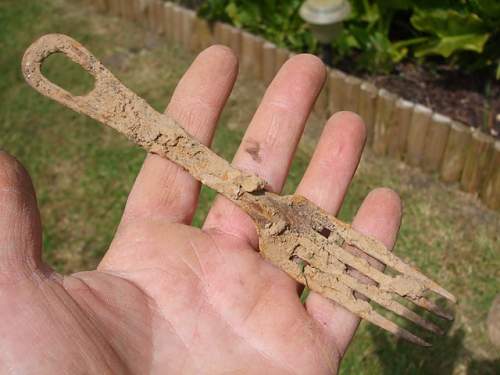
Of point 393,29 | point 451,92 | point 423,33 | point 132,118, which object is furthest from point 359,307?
point 393,29

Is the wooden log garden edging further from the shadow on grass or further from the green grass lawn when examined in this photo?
the shadow on grass

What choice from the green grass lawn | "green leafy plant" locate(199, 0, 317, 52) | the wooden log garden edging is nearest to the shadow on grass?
the green grass lawn

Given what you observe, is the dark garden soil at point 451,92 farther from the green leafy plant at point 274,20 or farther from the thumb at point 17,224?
the thumb at point 17,224

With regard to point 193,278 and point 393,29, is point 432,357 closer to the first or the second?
point 193,278

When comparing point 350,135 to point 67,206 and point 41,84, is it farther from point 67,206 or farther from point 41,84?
point 67,206

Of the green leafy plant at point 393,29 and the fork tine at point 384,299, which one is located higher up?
the green leafy plant at point 393,29

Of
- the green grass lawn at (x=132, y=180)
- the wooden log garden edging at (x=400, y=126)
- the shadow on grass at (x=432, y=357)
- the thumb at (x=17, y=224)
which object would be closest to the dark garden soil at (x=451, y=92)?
the wooden log garden edging at (x=400, y=126)
